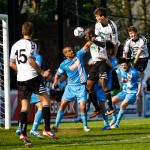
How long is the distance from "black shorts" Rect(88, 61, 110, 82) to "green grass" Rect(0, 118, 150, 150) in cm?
131

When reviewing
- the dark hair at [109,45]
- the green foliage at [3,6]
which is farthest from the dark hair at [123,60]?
the green foliage at [3,6]

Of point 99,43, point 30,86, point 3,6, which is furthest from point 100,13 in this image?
point 3,6

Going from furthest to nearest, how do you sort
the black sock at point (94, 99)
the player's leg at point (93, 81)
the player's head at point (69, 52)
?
1. the black sock at point (94, 99)
2. the player's leg at point (93, 81)
3. the player's head at point (69, 52)

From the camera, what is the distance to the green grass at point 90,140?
15875mm

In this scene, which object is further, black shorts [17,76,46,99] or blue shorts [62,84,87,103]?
blue shorts [62,84,87,103]

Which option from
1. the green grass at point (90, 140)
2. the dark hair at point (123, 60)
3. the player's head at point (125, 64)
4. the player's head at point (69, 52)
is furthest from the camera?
the player's head at point (125, 64)

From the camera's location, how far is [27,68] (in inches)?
655

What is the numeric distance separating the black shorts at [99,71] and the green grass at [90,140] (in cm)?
131

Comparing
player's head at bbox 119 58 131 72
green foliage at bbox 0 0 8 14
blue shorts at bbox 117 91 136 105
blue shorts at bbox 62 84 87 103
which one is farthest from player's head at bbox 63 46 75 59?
green foliage at bbox 0 0 8 14

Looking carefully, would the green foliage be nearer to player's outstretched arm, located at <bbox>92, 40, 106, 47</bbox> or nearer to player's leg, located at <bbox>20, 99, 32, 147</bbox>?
player's outstretched arm, located at <bbox>92, 40, 106, 47</bbox>

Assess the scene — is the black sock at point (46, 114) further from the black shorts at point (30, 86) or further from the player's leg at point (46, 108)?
the black shorts at point (30, 86)

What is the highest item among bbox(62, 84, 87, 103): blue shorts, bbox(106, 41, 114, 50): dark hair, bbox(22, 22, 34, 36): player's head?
bbox(22, 22, 34, 36): player's head

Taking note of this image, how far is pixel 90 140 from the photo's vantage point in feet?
57.1

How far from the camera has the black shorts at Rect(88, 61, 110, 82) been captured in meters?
20.4
